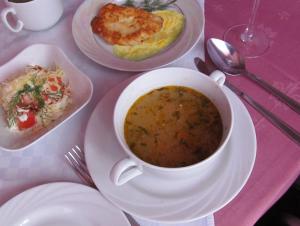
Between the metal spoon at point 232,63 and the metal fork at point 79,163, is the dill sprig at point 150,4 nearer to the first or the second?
the metal spoon at point 232,63

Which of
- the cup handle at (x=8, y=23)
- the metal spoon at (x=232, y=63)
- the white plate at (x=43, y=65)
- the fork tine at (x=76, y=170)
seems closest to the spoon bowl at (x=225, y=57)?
the metal spoon at (x=232, y=63)

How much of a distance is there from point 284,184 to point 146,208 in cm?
33

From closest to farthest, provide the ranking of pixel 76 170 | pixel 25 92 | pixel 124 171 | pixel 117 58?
pixel 124 171
pixel 76 170
pixel 25 92
pixel 117 58

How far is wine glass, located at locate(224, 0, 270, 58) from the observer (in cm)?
108

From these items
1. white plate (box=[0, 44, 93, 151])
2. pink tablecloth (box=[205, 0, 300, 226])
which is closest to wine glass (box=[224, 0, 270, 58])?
pink tablecloth (box=[205, 0, 300, 226])

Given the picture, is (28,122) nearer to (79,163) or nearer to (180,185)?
(79,163)

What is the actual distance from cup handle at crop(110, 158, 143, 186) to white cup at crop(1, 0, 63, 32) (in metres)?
0.64

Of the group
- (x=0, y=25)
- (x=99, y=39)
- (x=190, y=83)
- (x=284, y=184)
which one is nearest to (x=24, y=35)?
(x=0, y=25)

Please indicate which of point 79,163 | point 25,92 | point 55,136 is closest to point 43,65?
point 25,92

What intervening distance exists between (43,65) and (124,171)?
495 mm

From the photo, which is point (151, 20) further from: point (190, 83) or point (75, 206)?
point (75, 206)

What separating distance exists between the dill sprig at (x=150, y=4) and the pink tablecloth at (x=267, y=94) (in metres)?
0.14

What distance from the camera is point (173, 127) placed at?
0.83 meters

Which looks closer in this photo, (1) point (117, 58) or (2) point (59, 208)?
(2) point (59, 208)
